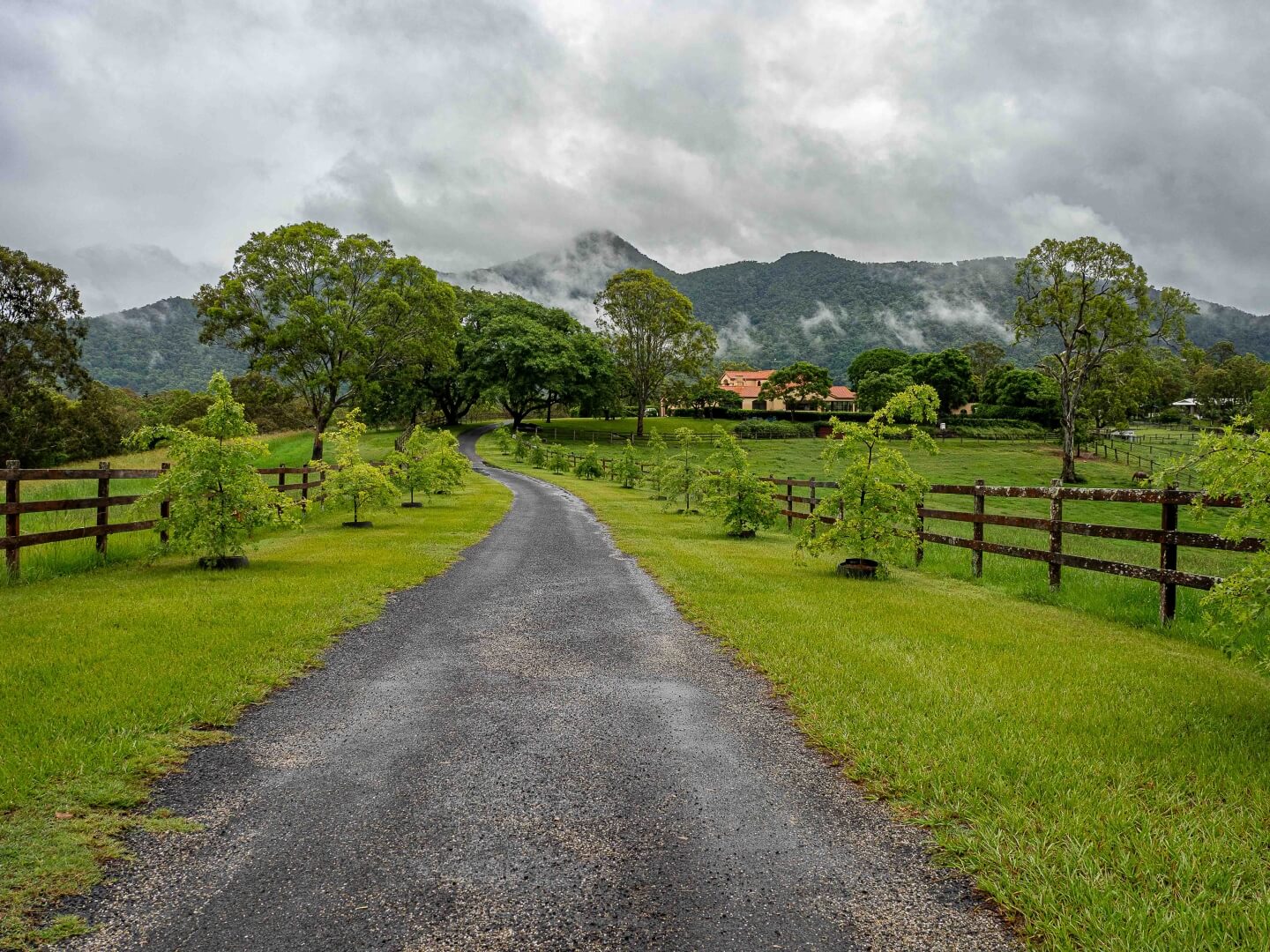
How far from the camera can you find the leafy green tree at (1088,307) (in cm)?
3650

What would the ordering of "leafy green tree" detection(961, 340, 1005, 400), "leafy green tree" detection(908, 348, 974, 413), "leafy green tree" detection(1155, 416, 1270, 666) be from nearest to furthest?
1. "leafy green tree" detection(1155, 416, 1270, 666)
2. "leafy green tree" detection(908, 348, 974, 413)
3. "leafy green tree" detection(961, 340, 1005, 400)

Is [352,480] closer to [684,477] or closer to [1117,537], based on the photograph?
[684,477]

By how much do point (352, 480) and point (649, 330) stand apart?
54224 millimetres

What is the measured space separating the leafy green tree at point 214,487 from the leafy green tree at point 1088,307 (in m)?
38.5

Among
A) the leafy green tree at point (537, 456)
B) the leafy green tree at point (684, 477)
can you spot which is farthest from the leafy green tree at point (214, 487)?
the leafy green tree at point (537, 456)

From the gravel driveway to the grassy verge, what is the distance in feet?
0.84

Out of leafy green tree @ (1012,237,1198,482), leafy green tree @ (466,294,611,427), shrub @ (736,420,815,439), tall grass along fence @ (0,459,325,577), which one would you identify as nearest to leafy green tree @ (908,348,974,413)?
shrub @ (736,420,815,439)

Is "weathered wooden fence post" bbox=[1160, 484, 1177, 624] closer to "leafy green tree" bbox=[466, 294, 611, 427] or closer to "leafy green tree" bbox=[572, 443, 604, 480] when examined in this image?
"leafy green tree" bbox=[572, 443, 604, 480]

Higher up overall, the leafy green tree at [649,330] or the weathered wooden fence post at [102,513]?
the leafy green tree at [649,330]

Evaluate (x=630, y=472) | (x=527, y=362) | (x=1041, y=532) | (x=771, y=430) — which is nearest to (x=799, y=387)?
(x=771, y=430)

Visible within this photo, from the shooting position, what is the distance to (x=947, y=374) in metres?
92.8

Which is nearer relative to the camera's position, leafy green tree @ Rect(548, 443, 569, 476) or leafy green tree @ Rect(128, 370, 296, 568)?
leafy green tree @ Rect(128, 370, 296, 568)

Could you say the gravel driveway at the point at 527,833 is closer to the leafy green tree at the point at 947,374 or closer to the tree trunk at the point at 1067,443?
the tree trunk at the point at 1067,443

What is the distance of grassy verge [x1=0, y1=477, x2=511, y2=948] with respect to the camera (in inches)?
127
